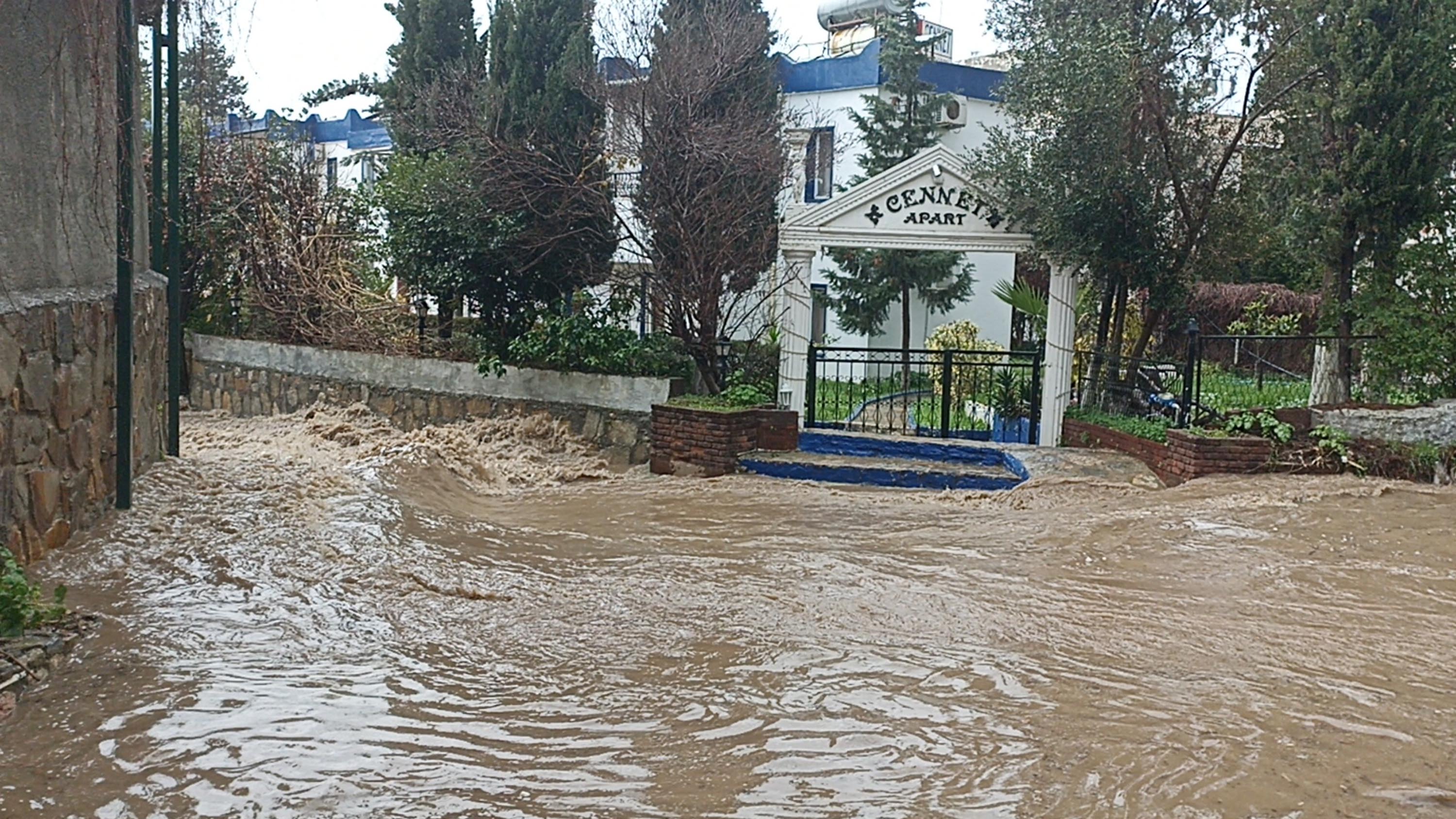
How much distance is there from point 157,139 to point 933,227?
7549mm

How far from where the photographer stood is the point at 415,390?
1534 cm

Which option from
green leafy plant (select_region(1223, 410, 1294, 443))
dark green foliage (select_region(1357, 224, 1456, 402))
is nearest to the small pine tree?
green leafy plant (select_region(1223, 410, 1294, 443))

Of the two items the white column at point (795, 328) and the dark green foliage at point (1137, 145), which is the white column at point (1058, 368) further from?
the white column at point (795, 328)

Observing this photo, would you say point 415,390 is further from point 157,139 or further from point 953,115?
point 953,115

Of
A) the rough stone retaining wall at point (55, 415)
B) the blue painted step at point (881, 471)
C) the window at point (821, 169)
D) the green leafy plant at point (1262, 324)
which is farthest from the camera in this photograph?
the window at point (821, 169)

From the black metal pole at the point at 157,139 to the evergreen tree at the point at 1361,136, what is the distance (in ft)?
31.4

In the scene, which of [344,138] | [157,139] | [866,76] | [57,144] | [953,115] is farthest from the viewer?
[344,138]

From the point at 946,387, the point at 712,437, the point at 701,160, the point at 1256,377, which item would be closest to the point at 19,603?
the point at 712,437

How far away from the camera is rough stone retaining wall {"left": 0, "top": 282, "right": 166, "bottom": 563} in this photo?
607cm

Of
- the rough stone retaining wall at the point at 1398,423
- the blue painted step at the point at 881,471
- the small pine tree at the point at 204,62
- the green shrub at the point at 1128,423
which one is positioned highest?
the small pine tree at the point at 204,62

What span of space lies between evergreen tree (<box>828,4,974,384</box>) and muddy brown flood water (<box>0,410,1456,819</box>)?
13.6m

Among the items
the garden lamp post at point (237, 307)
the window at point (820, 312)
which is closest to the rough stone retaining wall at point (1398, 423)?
the window at point (820, 312)

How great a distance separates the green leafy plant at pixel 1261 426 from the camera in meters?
11.1

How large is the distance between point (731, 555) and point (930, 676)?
303cm
